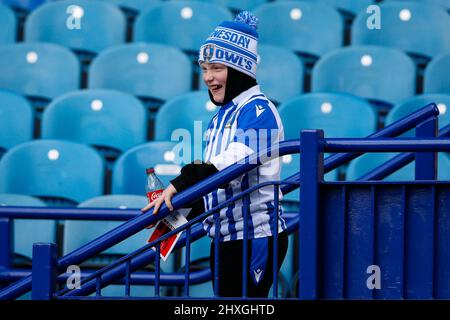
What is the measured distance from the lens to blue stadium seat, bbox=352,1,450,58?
5.80 metres

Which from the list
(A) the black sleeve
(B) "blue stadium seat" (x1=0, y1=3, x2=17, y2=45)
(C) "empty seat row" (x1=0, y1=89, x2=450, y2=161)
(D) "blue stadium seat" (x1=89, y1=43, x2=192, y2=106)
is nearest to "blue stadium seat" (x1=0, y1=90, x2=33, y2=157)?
(C) "empty seat row" (x1=0, y1=89, x2=450, y2=161)

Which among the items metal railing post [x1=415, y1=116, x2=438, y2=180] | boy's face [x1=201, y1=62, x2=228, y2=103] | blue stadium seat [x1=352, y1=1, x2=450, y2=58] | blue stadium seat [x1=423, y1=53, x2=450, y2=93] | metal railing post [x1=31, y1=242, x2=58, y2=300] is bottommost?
metal railing post [x1=31, y1=242, x2=58, y2=300]

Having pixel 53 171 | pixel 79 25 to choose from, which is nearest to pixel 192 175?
pixel 53 171

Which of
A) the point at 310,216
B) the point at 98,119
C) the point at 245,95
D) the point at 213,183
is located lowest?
the point at 310,216

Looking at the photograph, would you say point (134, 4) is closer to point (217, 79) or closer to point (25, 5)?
point (25, 5)

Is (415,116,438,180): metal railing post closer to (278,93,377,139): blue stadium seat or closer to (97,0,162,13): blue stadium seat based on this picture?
(278,93,377,139): blue stadium seat

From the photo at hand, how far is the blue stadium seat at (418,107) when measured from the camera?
5.15 meters

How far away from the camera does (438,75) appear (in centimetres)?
550

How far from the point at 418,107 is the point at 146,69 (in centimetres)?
145

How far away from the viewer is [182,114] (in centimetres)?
527

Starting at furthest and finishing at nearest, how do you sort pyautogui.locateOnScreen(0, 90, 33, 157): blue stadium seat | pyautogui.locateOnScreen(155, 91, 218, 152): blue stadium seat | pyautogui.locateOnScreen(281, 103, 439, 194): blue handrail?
pyautogui.locateOnScreen(0, 90, 33, 157): blue stadium seat < pyautogui.locateOnScreen(155, 91, 218, 152): blue stadium seat < pyautogui.locateOnScreen(281, 103, 439, 194): blue handrail

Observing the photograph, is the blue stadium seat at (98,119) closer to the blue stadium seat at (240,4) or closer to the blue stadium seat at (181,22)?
the blue stadium seat at (181,22)

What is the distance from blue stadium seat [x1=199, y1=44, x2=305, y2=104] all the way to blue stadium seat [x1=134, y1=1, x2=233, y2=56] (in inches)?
17.9

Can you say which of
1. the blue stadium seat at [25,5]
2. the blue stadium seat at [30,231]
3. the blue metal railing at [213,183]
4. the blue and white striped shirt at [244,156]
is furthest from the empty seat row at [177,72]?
the blue metal railing at [213,183]
